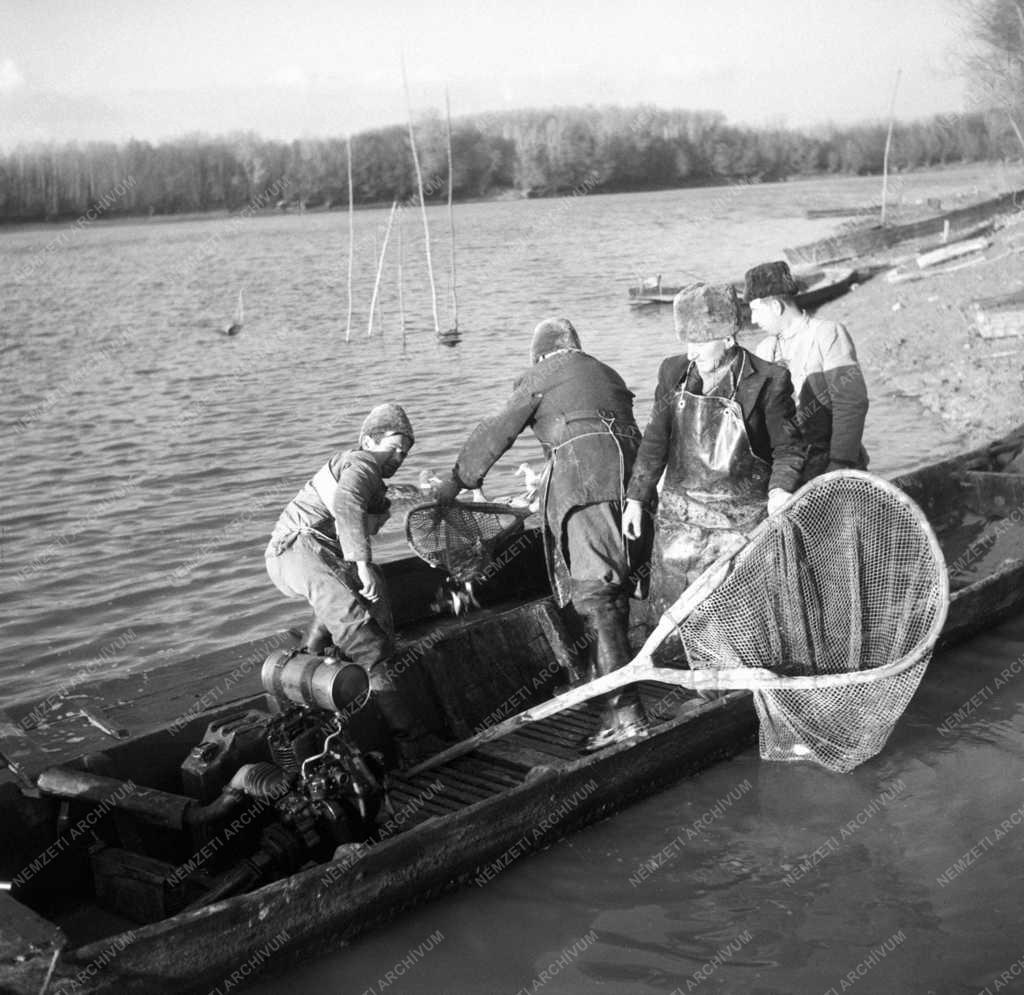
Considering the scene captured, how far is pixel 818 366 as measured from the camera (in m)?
7.57

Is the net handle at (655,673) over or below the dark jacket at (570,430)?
below

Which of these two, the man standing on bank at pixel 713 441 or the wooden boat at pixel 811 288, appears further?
the wooden boat at pixel 811 288

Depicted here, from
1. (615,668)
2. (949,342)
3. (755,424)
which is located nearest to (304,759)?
(615,668)

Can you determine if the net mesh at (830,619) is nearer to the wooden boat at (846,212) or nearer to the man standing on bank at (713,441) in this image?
the man standing on bank at (713,441)

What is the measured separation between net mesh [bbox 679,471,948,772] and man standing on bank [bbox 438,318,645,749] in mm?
542

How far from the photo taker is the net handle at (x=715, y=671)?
579cm

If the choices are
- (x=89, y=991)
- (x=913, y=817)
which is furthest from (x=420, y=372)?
(x=89, y=991)

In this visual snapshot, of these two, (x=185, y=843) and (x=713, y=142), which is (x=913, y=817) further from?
(x=713, y=142)

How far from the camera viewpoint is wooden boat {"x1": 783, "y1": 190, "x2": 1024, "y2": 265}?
33.8m

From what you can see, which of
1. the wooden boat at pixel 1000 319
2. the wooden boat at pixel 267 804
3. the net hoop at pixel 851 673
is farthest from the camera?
the wooden boat at pixel 1000 319

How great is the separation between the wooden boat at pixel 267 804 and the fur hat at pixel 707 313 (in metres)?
1.93

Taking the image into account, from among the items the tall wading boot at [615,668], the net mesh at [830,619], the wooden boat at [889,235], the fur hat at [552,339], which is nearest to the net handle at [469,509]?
the fur hat at [552,339]

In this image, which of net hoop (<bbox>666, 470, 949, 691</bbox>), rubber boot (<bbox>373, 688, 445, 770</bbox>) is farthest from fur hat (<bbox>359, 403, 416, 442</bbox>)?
net hoop (<bbox>666, 470, 949, 691</bbox>)

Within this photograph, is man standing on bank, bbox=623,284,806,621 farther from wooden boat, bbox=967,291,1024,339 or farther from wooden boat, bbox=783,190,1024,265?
wooden boat, bbox=783,190,1024,265
